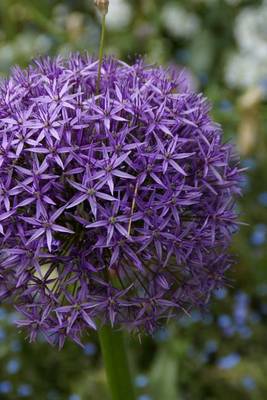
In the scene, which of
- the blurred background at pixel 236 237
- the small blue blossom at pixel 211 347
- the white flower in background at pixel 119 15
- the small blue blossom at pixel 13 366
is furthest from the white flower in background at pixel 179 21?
the small blue blossom at pixel 13 366

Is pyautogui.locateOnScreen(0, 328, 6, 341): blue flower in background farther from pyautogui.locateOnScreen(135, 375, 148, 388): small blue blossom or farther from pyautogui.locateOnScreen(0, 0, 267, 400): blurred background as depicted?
pyautogui.locateOnScreen(135, 375, 148, 388): small blue blossom

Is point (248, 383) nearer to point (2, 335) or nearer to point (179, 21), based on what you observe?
point (2, 335)

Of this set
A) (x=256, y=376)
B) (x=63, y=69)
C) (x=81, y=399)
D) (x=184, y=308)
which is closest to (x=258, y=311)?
(x=256, y=376)

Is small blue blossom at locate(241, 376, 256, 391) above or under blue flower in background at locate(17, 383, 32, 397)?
under

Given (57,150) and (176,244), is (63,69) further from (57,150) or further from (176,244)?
(176,244)

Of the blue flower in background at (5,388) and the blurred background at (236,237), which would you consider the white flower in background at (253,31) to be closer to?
the blurred background at (236,237)

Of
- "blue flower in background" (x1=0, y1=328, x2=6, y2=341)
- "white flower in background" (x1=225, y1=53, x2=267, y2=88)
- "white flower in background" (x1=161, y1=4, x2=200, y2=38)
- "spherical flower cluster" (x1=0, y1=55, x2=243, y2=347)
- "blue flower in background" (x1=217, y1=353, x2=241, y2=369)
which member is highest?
"white flower in background" (x1=161, y1=4, x2=200, y2=38)

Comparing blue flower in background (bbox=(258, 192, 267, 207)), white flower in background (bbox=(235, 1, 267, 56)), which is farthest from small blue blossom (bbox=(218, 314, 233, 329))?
white flower in background (bbox=(235, 1, 267, 56))

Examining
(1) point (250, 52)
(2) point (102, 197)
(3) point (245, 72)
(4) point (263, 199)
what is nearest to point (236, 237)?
(4) point (263, 199)
